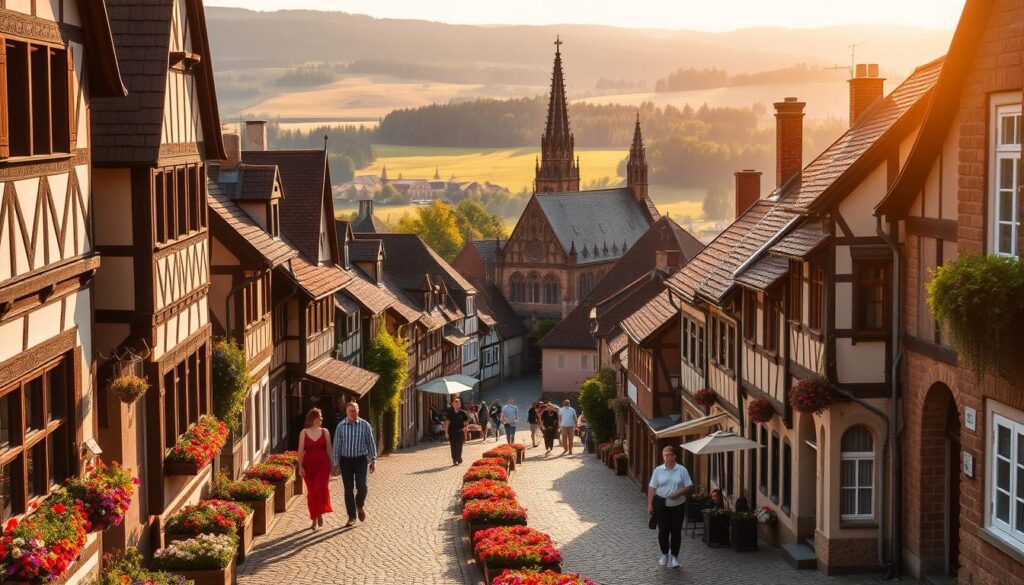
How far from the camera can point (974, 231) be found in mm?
16359

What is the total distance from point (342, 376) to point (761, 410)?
14.1 meters

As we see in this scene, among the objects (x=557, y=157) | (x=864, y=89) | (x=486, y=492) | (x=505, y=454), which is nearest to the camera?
(x=486, y=492)

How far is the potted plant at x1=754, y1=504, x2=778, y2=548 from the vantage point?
24766 mm

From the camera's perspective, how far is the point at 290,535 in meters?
22.0

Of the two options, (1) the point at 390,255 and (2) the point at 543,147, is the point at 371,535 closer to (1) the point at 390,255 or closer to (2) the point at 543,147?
(1) the point at 390,255

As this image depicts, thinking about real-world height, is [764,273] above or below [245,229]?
below

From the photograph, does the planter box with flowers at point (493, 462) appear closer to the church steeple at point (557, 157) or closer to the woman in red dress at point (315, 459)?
the woman in red dress at point (315, 459)

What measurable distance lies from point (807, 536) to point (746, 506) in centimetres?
200

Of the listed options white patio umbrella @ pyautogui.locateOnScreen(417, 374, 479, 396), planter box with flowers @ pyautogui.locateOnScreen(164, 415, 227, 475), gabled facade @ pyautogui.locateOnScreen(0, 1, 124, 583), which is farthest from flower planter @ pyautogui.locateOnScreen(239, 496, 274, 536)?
white patio umbrella @ pyautogui.locateOnScreen(417, 374, 479, 396)

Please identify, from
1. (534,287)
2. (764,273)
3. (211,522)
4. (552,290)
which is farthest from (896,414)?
(534,287)

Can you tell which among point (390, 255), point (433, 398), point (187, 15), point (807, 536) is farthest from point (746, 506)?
point (390, 255)

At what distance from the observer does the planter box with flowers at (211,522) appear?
61.7 ft

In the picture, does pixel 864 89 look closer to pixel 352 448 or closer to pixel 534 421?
pixel 352 448

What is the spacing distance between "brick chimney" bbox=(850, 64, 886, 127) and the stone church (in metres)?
81.7
